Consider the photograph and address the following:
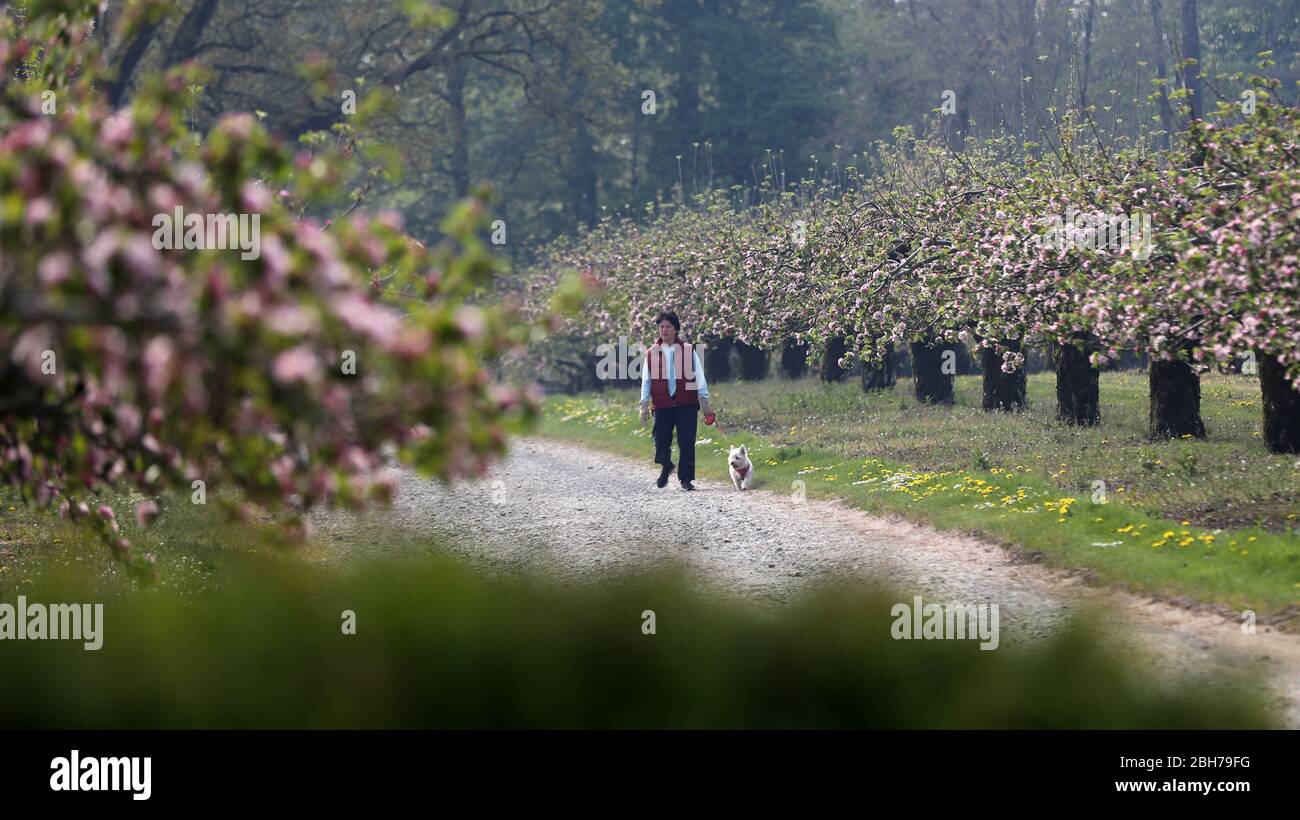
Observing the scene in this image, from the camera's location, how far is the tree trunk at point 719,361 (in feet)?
151

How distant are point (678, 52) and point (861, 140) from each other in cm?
1085

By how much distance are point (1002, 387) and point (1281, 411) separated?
956 cm

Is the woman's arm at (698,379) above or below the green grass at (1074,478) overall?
above

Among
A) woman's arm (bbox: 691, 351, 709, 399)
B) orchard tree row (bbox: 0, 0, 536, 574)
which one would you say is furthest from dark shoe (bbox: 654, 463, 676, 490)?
orchard tree row (bbox: 0, 0, 536, 574)

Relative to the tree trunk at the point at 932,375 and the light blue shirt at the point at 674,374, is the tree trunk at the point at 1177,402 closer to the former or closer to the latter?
the light blue shirt at the point at 674,374

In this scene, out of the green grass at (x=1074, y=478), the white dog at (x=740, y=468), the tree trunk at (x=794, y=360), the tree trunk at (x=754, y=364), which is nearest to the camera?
the green grass at (x=1074, y=478)

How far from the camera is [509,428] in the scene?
489cm

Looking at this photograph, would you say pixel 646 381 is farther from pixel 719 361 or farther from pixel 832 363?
pixel 719 361

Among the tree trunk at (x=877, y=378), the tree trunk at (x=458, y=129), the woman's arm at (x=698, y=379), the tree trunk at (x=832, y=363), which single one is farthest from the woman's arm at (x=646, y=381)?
the tree trunk at (x=458, y=129)

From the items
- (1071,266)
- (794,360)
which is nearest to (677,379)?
(1071,266)

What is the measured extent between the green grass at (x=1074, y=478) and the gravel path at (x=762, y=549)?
536 mm

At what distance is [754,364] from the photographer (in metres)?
44.8
